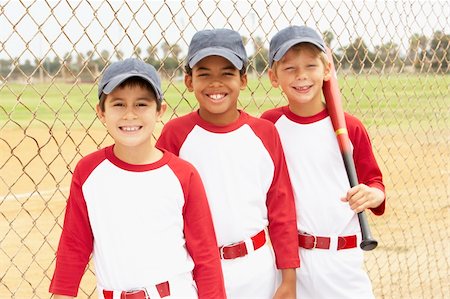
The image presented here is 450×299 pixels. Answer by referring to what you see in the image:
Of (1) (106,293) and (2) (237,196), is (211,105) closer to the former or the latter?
(2) (237,196)

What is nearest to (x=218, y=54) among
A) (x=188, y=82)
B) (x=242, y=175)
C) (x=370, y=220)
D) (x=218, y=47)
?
(x=218, y=47)

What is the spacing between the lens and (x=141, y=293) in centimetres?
200

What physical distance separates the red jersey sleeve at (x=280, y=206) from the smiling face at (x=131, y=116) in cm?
46

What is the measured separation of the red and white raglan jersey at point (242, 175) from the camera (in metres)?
2.28

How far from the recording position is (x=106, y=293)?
2.03m

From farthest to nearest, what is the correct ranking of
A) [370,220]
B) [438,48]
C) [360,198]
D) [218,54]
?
[370,220]
[438,48]
[360,198]
[218,54]

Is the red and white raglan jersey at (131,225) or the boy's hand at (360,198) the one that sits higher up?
the boy's hand at (360,198)

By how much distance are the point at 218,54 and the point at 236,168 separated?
1.28 ft

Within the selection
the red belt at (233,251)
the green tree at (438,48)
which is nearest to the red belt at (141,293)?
the red belt at (233,251)

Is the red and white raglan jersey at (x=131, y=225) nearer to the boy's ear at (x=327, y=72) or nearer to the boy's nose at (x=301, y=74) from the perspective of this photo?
the boy's nose at (x=301, y=74)

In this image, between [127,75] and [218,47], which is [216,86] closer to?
[218,47]

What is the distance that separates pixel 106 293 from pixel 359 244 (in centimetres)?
100

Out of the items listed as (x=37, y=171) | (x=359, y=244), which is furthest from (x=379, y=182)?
(x=37, y=171)

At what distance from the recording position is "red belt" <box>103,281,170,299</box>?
1.99m
